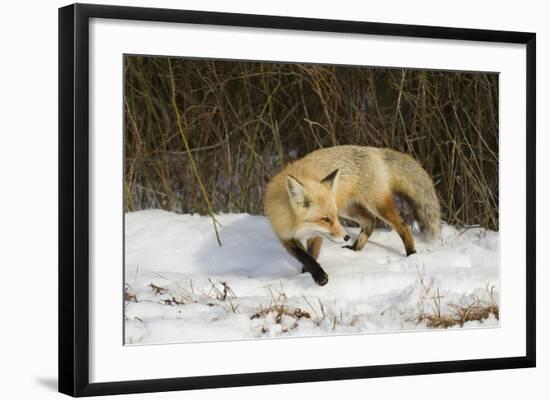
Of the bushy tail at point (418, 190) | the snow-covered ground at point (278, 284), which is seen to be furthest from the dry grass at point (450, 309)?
the bushy tail at point (418, 190)

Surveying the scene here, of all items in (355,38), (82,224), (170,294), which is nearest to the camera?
(82,224)

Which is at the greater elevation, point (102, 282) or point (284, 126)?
point (284, 126)

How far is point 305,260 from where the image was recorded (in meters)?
5.82

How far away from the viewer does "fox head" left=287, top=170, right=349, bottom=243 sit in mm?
5863

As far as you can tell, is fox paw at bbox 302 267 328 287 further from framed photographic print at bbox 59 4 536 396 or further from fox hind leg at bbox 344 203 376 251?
fox hind leg at bbox 344 203 376 251

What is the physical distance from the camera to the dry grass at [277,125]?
5.62 meters

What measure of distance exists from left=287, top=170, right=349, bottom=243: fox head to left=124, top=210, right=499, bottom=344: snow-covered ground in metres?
0.12

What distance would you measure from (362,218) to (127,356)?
5.42 ft

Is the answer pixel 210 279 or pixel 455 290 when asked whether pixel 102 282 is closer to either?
pixel 210 279

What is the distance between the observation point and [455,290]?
6238mm

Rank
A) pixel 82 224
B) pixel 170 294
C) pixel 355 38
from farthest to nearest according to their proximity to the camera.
A: 1. pixel 355 38
2. pixel 170 294
3. pixel 82 224

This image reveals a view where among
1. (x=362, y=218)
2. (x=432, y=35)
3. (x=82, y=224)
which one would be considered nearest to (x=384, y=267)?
(x=362, y=218)

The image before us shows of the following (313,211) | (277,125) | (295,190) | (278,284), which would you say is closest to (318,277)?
(278,284)

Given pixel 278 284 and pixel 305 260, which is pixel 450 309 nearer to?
pixel 305 260
